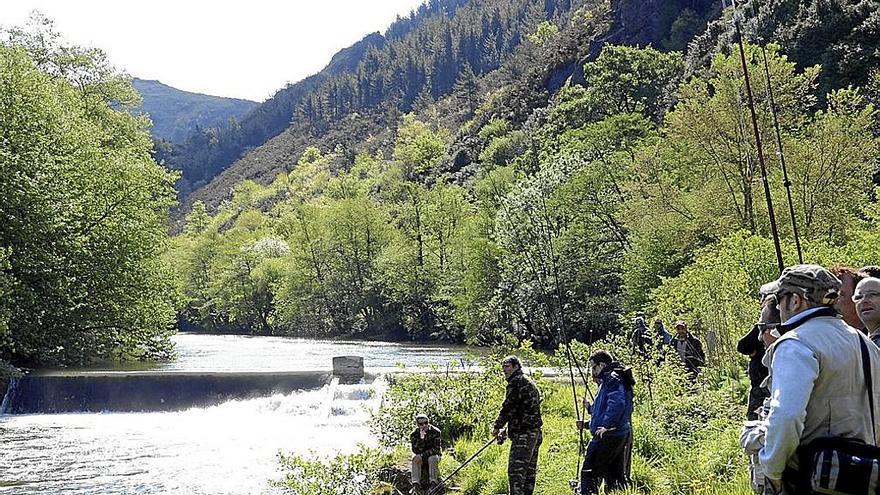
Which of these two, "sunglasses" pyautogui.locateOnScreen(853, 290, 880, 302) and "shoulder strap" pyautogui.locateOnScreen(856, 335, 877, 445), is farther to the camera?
"sunglasses" pyautogui.locateOnScreen(853, 290, 880, 302)

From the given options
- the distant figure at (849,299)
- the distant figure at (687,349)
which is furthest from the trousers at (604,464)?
the distant figure at (687,349)

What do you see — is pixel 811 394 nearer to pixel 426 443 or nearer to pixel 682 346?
pixel 426 443

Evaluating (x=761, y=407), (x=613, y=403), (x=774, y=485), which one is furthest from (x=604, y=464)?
(x=774, y=485)

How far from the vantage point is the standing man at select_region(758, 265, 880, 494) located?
3.14 meters

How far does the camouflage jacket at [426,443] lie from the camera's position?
32.7 feet

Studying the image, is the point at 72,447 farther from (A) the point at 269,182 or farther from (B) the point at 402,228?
(A) the point at 269,182

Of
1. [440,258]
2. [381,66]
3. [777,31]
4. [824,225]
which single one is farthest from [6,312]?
[381,66]

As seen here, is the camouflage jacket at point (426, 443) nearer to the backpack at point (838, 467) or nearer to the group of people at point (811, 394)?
the group of people at point (811, 394)

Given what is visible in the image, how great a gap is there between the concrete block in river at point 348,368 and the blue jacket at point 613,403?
1652 cm

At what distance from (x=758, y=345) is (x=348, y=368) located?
18621 mm

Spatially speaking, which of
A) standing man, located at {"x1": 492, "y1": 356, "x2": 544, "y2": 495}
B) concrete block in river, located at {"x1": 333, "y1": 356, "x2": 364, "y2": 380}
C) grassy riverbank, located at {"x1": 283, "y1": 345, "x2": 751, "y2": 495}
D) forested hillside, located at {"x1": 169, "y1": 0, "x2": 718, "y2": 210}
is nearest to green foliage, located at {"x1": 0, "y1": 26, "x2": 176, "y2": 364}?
concrete block in river, located at {"x1": 333, "y1": 356, "x2": 364, "y2": 380}

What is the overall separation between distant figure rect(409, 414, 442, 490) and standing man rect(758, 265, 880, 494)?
6927 millimetres

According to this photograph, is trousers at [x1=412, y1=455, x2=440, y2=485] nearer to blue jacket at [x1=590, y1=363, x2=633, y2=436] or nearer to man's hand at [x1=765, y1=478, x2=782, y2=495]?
blue jacket at [x1=590, y1=363, x2=633, y2=436]

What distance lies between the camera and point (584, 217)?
114 feet
